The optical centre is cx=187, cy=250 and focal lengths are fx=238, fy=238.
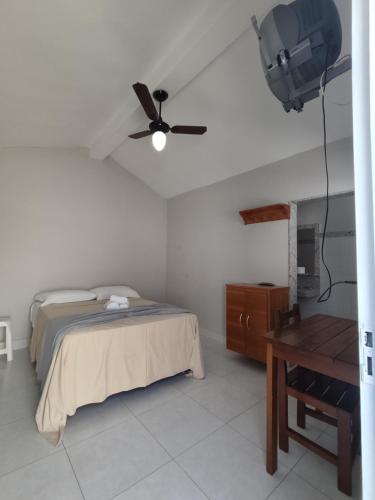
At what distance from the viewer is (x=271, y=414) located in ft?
4.84

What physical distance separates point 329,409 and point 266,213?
7.03 feet

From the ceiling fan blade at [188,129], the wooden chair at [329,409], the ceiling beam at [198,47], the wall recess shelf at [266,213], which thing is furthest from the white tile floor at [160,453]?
the ceiling beam at [198,47]

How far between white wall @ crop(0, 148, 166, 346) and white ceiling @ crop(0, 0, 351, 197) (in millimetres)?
467

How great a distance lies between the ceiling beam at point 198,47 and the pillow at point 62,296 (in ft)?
7.92

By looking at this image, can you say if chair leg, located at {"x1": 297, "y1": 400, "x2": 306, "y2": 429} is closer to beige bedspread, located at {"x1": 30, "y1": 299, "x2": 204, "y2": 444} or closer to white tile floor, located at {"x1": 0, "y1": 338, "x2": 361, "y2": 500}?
white tile floor, located at {"x1": 0, "y1": 338, "x2": 361, "y2": 500}

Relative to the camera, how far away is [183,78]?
7.41 feet

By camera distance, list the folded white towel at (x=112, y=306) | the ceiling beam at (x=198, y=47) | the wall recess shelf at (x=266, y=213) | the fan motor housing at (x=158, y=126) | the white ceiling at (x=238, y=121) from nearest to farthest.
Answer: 1. the ceiling beam at (x=198, y=47)
2. the white ceiling at (x=238, y=121)
3. the fan motor housing at (x=158, y=126)
4. the folded white towel at (x=112, y=306)
5. the wall recess shelf at (x=266, y=213)

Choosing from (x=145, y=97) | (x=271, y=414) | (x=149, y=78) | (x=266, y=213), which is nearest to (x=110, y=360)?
(x=271, y=414)

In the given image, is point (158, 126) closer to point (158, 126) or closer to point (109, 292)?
point (158, 126)

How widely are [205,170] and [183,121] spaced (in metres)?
0.94

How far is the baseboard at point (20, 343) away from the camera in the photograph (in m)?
A: 3.32

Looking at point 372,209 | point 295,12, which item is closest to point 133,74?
point 295,12

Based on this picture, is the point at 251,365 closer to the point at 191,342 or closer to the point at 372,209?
the point at 191,342

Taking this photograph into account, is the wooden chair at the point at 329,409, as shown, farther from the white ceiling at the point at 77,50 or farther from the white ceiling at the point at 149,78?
the white ceiling at the point at 77,50
